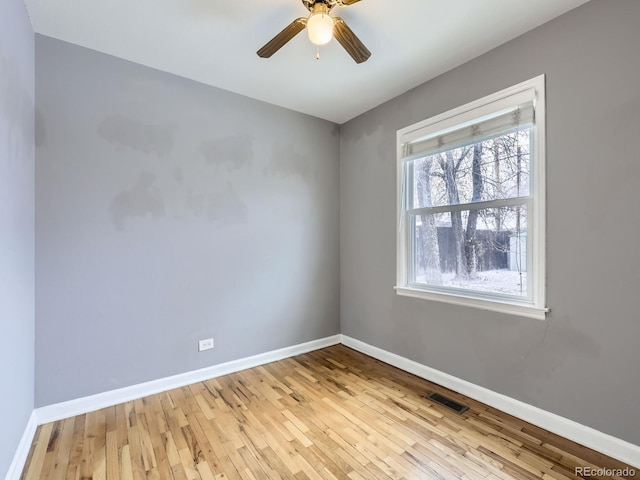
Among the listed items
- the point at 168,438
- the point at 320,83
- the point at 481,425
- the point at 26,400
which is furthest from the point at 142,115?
the point at 481,425

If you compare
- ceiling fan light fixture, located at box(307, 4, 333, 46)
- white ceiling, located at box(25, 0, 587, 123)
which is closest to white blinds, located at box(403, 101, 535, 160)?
white ceiling, located at box(25, 0, 587, 123)

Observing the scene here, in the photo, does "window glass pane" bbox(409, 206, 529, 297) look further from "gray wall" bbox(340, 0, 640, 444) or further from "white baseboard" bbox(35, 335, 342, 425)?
"white baseboard" bbox(35, 335, 342, 425)

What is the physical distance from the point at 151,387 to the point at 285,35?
283 centimetres

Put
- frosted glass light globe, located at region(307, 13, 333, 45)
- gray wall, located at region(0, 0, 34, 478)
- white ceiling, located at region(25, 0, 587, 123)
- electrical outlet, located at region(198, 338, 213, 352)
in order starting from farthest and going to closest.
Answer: electrical outlet, located at region(198, 338, 213, 352)
white ceiling, located at region(25, 0, 587, 123)
frosted glass light globe, located at region(307, 13, 333, 45)
gray wall, located at region(0, 0, 34, 478)

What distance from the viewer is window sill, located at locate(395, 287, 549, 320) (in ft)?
6.78

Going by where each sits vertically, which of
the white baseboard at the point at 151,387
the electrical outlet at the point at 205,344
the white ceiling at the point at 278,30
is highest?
the white ceiling at the point at 278,30

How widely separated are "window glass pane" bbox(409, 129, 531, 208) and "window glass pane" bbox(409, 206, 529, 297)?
Answer: 0.44 ft

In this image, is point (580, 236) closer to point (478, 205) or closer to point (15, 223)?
point (478, 205)

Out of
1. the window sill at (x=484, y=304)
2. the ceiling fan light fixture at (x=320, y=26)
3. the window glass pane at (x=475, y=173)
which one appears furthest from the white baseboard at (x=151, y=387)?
the ceiling fan light fixture at (x=320, y=26)

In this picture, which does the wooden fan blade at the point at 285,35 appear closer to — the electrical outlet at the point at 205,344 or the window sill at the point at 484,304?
the window sill at the point at 484,304

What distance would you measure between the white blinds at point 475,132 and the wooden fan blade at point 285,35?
1.52 m

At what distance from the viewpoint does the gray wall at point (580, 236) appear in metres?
1.72

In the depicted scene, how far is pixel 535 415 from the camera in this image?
2.05 meters

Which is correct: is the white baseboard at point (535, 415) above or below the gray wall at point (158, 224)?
below
